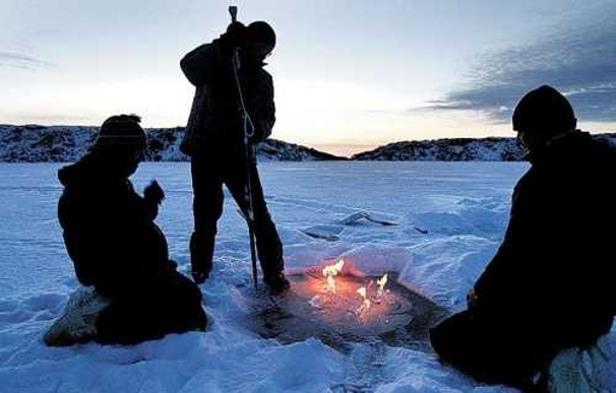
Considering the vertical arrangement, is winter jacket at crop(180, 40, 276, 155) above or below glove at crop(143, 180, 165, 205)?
above

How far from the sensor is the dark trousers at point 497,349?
2697mm

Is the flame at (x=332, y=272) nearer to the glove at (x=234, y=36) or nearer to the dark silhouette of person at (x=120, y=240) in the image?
the dark silhouette of person at (x=120, y=240)

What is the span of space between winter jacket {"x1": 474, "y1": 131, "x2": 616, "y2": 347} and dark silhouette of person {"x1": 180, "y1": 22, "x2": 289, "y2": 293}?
243cm

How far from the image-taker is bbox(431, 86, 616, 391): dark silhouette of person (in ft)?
8.01

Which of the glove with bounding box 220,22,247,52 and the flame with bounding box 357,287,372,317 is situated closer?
the flame with bounding box 357,287,372,317

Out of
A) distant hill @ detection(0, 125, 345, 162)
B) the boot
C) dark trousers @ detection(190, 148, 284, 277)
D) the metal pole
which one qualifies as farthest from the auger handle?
distant hill @ detection(0, 125, 345, 162)

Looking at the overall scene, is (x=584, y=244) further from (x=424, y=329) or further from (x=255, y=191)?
(x=255, y=191)

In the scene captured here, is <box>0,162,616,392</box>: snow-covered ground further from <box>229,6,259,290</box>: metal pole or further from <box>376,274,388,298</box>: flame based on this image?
<box>229,6,259,290</box>: metal pole

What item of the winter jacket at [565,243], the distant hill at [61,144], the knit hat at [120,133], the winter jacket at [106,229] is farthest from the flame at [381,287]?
the distant hill at [61,144]

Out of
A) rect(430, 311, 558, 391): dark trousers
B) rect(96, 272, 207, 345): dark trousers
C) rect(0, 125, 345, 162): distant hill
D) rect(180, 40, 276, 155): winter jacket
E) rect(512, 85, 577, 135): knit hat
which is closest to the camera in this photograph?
rect(512, 85, 577, 135): knit hat

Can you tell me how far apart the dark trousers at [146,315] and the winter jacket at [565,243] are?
193 centimetres

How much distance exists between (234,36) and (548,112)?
2577 mm

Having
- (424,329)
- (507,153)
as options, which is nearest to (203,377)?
(424,329)

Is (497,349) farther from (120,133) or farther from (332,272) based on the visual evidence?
(332,272)
